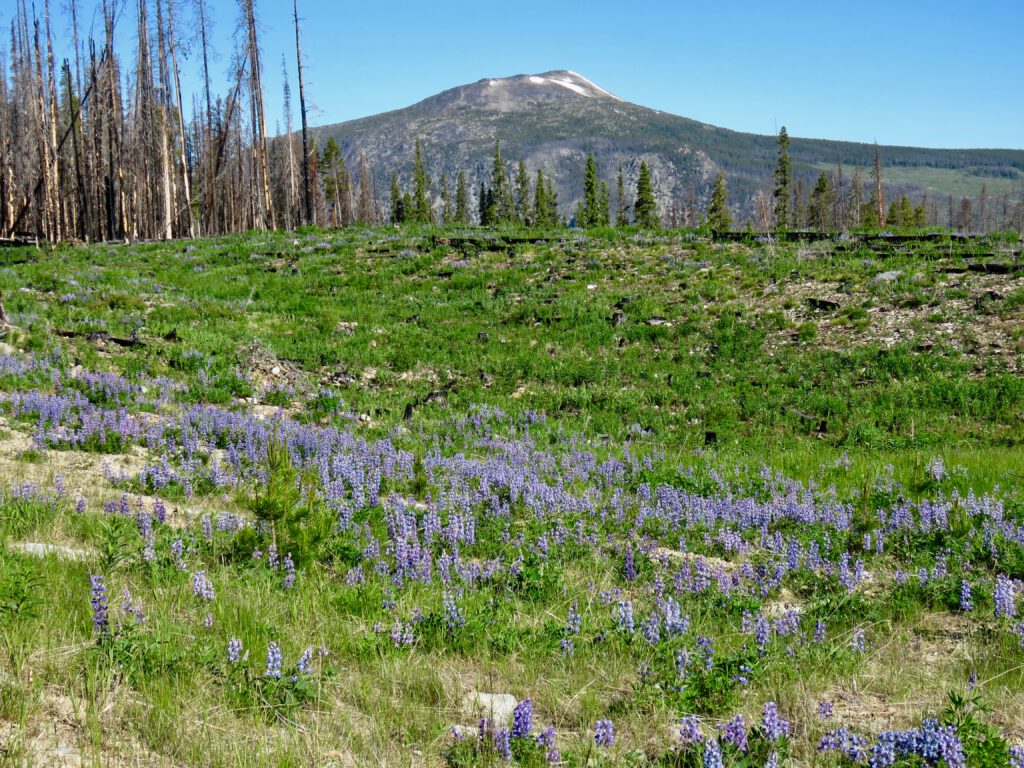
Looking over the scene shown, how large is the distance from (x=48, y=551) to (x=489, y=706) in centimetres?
366

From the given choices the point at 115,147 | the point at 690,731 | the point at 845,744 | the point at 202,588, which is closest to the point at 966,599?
the point at 845,744

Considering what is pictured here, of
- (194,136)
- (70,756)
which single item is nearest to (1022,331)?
(70,756)

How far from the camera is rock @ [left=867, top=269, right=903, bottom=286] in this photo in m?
17.2

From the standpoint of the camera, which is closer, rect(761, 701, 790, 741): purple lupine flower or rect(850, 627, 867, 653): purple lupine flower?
rect(761, 701, 790, 741): purple lupine flower

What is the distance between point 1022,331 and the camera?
13.5 metres

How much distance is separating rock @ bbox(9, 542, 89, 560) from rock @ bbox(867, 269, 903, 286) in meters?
18.3

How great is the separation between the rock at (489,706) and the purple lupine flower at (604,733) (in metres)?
0.47

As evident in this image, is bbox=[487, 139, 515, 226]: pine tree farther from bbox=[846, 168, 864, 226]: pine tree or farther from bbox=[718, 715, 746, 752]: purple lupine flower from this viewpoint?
bbox=[718, 715, 746, 752]: purple lupine flower

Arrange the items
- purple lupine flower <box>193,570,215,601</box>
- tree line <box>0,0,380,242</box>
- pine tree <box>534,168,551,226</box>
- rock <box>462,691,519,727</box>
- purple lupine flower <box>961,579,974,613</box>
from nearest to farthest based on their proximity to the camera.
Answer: rock <box>462,691,519,727</box>
purple lupine flower <box>193,570,215,601</box>
purple lupine flower <box>961,579,974,613</box>
tree line <box>0,0,380,242</box>
pine tree <box>534,168,551,226</box>

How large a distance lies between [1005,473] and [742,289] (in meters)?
11.0

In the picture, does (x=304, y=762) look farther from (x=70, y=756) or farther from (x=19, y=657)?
(x=19, y=657)

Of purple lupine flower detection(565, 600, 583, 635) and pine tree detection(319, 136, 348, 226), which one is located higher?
pine tree detection(319, 136, 348, 226)

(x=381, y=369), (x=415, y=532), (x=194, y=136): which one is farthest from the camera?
(x=194, y=136)

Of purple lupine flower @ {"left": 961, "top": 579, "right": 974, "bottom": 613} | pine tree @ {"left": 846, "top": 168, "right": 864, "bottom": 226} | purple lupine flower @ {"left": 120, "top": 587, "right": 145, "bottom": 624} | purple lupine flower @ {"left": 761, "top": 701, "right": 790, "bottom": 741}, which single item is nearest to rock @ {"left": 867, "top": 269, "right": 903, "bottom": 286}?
purple lupine flower @ {"left": 961, "top": 579, "right": 974, "bottom": 613}
